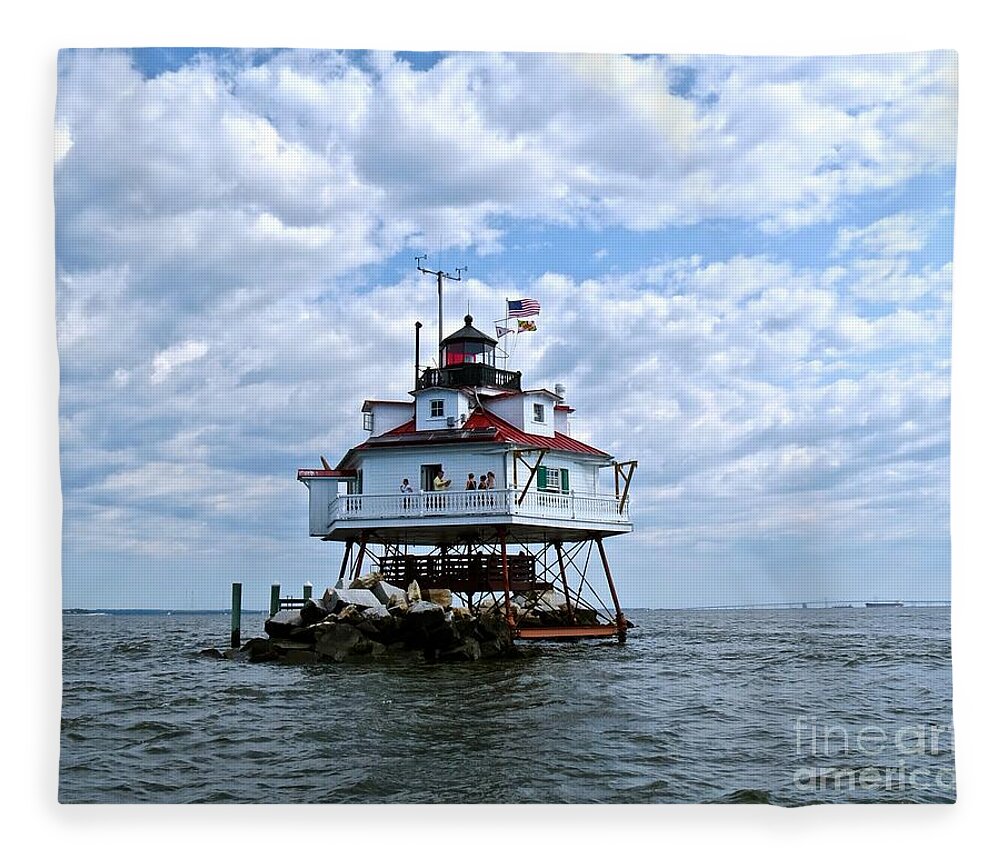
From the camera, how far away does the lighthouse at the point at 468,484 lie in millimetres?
12125

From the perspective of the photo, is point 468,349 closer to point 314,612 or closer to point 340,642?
point 314,612

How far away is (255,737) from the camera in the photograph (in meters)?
7.68

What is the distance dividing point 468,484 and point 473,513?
423 millimetres

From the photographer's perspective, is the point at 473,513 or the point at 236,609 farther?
the point at 473,513

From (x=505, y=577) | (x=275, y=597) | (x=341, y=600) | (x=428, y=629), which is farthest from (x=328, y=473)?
(x=275, y=597)

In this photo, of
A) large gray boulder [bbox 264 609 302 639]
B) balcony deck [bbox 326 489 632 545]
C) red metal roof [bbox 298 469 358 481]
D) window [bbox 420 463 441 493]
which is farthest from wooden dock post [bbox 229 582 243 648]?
window [bbox 420 463 441 493]

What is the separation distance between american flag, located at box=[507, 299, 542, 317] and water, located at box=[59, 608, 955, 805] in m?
2.98

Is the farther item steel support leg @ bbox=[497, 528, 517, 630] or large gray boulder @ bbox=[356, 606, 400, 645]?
steel support leg @ bbox=[497, 528, 517, 630]

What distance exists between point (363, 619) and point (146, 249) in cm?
529

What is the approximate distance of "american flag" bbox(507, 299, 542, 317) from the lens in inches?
362

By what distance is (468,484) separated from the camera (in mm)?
12398

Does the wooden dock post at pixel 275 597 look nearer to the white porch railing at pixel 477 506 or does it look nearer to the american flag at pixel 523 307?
the white porch railing at pixel 477 506

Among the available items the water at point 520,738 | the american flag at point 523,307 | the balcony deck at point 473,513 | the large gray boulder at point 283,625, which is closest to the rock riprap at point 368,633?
the large gray boulder at point 283,625

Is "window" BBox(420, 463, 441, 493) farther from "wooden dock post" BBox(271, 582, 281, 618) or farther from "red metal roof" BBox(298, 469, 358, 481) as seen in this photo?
"wooden dock post" BBox(271, 582, 281, 618)
